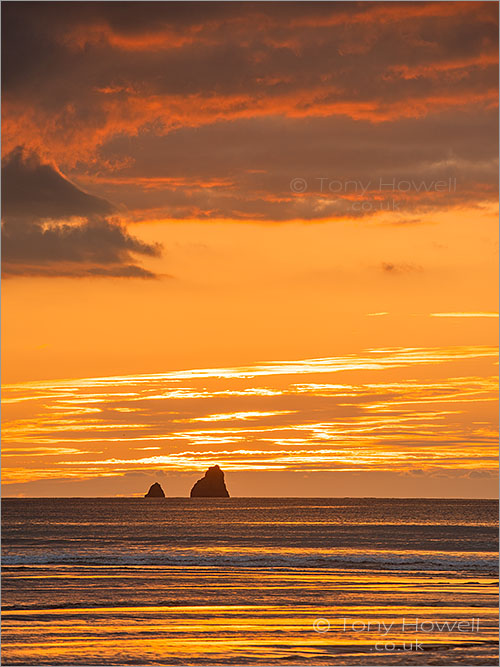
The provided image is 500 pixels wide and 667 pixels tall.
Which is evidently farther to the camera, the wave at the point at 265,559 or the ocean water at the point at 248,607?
the wave at the point at 265,559

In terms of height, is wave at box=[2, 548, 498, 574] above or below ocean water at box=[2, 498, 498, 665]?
above

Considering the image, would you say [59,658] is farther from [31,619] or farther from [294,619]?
[294,619]

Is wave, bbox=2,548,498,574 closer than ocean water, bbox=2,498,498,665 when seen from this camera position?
No

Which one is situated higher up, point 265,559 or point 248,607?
Answer: point 265,559

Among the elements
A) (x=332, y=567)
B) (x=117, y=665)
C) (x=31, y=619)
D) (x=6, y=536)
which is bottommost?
(x=117, y=665)

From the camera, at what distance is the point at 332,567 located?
61938mm

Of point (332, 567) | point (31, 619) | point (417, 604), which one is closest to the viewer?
point (31, 619)

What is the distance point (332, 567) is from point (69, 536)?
4747cm

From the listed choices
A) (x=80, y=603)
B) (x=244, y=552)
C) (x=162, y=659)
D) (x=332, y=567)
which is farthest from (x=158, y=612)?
(x=244, y=552)

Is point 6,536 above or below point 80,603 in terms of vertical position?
above

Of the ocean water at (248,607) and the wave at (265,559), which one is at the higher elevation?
the wave at (265,559)

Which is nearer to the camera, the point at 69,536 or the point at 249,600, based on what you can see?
the point at 249,600

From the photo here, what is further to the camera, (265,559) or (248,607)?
(265,559)

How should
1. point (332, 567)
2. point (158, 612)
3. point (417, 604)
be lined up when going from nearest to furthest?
point (158, 612)
point (417, 604)
point (332, 567)
